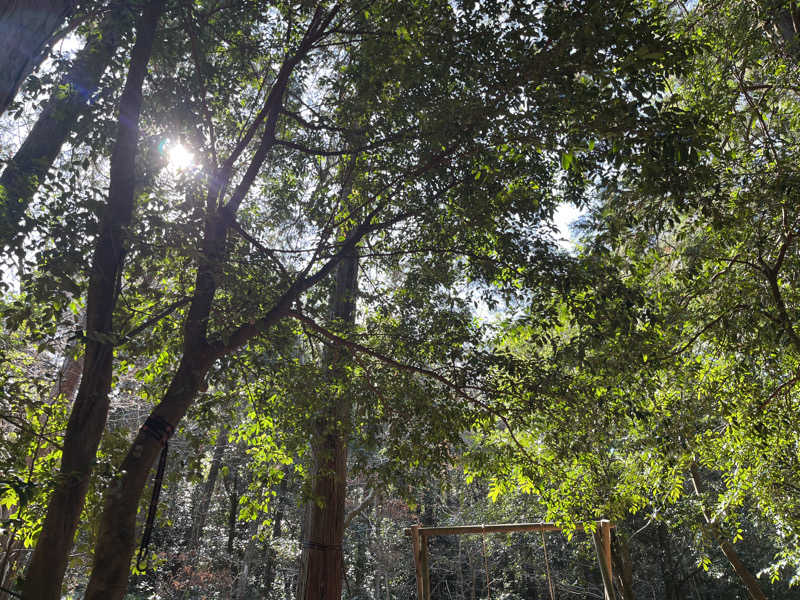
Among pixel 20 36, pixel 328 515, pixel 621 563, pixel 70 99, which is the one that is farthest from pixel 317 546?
pixel 621 563

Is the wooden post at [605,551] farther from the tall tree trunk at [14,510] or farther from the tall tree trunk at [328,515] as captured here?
the tall tree trunk at [14,510]

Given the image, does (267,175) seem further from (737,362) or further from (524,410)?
(737,362)

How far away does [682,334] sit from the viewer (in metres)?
4.24

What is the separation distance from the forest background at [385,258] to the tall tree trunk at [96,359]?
0.04ft

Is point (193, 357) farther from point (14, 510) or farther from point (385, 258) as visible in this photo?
point (14, 510)

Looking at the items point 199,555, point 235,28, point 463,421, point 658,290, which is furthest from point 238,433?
point 199,555

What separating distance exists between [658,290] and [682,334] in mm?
406

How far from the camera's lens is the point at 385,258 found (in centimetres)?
421

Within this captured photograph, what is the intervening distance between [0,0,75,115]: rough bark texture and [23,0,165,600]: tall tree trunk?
0.73 meters

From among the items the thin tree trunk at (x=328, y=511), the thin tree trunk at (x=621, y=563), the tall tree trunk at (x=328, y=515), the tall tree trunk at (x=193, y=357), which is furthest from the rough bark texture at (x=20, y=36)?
the thin tree trunk at (x=621, y=563)

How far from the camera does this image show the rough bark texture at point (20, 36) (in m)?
1.70

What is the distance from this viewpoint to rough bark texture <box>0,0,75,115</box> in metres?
1.70

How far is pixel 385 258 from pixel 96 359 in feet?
7.65

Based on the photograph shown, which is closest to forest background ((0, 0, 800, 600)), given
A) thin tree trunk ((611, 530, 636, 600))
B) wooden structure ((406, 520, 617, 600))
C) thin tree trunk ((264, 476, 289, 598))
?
wooden structure ((406, 520, 617, 600))
